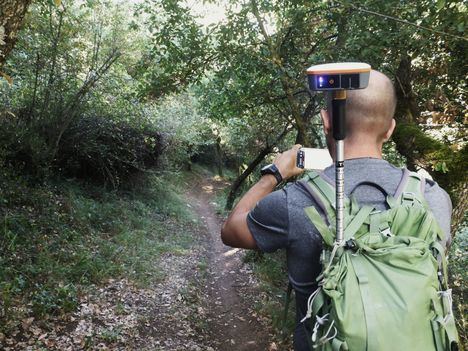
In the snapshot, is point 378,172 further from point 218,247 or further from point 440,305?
point 218,247

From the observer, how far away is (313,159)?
1.85 meters

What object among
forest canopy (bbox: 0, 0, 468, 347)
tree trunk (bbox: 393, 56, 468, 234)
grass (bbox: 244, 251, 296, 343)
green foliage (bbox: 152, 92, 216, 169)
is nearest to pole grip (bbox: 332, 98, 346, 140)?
forest canopy (bbox: 0, 0, 468, 347)

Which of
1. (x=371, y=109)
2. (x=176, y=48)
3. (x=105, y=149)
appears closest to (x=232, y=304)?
(x=176, y=48)

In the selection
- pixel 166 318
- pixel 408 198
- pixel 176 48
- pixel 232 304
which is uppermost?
pixel 176 48

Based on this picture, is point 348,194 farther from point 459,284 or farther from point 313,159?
point 459,284

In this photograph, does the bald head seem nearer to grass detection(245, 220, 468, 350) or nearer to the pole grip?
the pole grip

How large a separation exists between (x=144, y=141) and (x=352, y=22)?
8401mm

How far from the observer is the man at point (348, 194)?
1.56 m

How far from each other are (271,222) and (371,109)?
62 cm

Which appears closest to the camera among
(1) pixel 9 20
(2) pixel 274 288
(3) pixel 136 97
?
(1) pixel 9 20

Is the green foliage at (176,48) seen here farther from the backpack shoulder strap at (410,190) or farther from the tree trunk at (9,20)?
the backpack shoulder strap at (410,190)

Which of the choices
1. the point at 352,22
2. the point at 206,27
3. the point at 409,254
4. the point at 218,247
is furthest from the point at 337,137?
the point at 218,247

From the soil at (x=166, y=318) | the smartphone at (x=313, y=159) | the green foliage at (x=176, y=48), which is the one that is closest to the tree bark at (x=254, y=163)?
the soil at (x=166, y=318)

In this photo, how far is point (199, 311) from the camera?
7.16 meters
